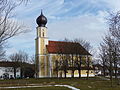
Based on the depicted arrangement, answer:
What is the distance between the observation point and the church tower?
91.9 m

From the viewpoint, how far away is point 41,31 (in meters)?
94.6

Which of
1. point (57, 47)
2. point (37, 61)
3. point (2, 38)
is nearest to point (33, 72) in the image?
point (37, 61)

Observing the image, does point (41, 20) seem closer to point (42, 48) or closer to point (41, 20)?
point (41, 20)

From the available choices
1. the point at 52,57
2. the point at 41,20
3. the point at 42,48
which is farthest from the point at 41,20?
the point at 52,57

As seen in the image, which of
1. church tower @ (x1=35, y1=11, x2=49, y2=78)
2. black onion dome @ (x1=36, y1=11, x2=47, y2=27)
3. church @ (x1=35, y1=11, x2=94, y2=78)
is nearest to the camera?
church @ (x1=35, y1=11, x2=94, y2=78)

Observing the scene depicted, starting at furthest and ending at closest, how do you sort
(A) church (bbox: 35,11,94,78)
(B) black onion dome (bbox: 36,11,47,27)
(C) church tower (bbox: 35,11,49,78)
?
(C) church tower (bbox: 35,11,49,78) < (B) black onion dome (bbox: 36,11,47,27) < (A) church (bbox: 35,11,94,78)

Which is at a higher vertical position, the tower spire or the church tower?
the tower spire

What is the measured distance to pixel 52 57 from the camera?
91.7 meters

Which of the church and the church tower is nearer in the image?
the church

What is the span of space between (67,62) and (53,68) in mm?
14105

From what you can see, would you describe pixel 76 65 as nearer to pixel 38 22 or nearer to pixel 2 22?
pixel 38 22

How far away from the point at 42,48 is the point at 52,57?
19.2 feet

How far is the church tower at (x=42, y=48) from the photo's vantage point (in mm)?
91875

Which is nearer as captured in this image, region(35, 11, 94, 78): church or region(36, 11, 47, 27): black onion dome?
region(35, 11, 94, 78): church
